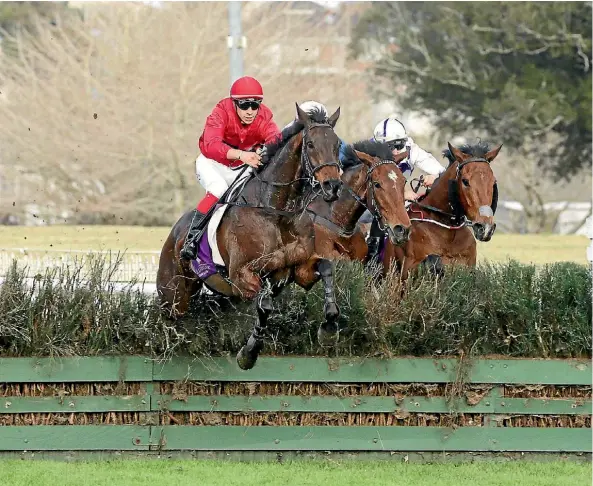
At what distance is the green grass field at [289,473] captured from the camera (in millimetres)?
6340

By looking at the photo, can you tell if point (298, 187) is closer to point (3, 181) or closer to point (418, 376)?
point (418, 376)

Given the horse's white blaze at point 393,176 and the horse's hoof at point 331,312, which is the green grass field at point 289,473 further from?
the horse's white blaze at point 393,176

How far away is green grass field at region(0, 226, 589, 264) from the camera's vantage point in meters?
16.6

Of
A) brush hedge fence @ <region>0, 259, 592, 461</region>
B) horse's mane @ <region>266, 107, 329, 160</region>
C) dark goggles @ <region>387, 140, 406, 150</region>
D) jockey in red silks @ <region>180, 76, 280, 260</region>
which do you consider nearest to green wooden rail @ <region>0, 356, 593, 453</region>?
brush hedge fence @ <region>0, 259, 592, 461</region>

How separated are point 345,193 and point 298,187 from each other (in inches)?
34.4

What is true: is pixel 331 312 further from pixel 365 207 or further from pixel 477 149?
pixel 477 149

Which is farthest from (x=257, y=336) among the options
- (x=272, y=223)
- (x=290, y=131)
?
(x=290, y=131)

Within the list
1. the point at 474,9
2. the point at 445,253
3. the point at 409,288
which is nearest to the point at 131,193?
the point at 474,9

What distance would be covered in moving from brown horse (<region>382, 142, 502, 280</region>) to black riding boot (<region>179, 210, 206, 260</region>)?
158cm

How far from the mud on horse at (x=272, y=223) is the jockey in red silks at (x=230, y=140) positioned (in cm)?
19

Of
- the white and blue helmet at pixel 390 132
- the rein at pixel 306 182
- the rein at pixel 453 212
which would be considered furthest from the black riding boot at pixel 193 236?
the rein at pixel 453 212

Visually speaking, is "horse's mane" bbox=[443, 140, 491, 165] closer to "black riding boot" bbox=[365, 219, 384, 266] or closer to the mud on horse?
"black riding boot" bbox=[365, 219, 384, 266]

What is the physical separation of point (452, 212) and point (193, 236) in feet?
7.61

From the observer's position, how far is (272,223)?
7.23 metres
